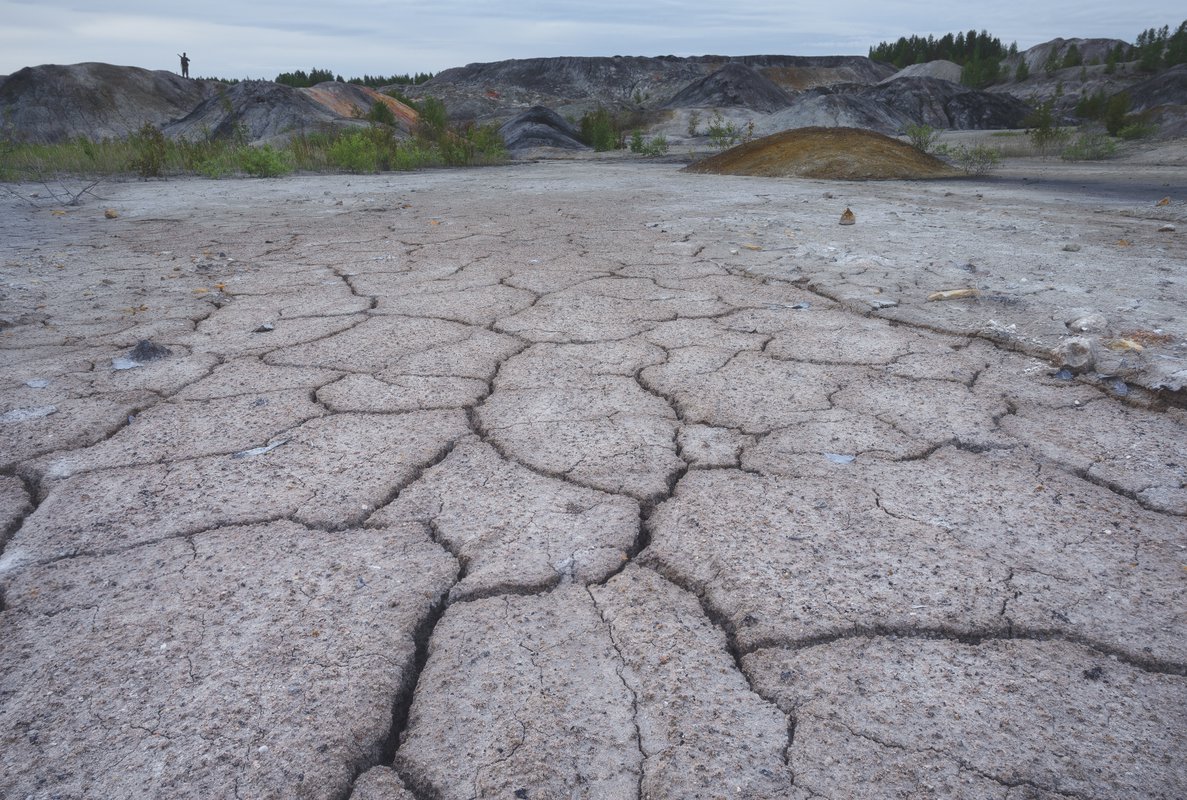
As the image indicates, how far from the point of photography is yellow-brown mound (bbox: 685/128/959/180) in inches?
285

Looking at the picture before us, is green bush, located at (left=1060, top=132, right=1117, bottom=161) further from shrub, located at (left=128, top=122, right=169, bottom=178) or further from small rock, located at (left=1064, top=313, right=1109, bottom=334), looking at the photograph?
shrub, located at (left=128, top=122, right=169, bottom=178)

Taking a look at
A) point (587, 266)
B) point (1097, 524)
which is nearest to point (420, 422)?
point (1097, 524)

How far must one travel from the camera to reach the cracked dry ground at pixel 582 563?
2.80ft

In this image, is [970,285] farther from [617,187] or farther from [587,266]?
[617,187]

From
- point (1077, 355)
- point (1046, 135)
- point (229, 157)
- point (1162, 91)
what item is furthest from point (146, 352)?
point (1162, 91)

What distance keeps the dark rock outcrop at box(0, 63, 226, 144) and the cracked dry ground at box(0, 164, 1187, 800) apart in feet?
66.7

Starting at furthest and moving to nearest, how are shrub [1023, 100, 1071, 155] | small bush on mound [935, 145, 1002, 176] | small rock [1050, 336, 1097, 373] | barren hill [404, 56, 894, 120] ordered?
barren hill [404, 56, 894, 120]
shrub [1023, 100, 1071, 155]
small bush on mound [935, 145, 1002, 176]
small rock [1050, 336, 1097, 373]

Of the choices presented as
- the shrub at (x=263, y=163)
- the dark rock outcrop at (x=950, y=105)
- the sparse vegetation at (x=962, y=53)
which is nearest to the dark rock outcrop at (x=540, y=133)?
the shrub at (x=263, y=163)

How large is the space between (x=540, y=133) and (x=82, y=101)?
1501cm

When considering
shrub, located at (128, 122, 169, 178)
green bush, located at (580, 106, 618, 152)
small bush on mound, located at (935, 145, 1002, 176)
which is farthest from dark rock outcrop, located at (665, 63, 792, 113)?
shrub, located at (128, 122, 169, 178)

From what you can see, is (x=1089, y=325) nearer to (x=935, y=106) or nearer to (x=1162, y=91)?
(x=935, y=106)

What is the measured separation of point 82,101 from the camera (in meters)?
19.9

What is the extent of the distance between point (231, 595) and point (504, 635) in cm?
44

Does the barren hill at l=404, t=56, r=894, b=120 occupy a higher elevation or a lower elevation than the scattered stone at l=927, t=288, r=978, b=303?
higher
